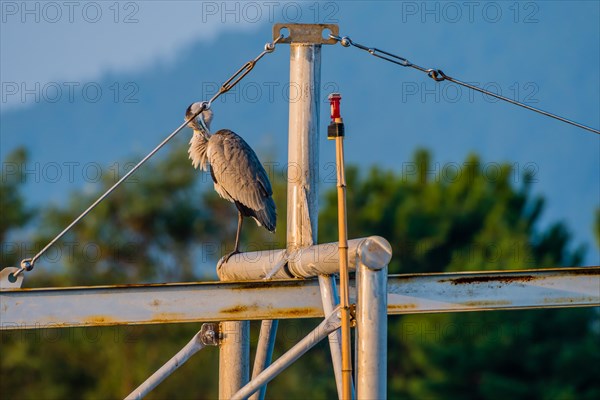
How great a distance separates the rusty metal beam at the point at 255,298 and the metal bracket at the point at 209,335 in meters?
1.19

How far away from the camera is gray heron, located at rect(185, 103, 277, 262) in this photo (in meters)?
13.0

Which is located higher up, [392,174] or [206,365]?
[392,174]

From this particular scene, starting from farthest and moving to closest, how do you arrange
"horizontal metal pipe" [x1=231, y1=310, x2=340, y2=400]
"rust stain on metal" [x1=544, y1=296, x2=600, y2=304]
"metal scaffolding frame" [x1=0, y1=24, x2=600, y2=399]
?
"rust stain on metal" [x1=544, y1=296, x2=600, y2=304] < "metal scaffolding frame" [x1=0, y1=24, x2=600, y2=399] < "horizontal metal pipe" [x1=231, y1=310, x2=340, y2=400]

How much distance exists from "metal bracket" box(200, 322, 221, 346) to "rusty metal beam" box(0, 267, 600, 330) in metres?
1.19

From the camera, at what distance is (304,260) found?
26.8 ft

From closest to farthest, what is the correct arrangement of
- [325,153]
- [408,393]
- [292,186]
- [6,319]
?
[6,319]
[292,186]
[408,393]
[325,153]

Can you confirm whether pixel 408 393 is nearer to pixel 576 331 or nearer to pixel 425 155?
pixel 576 331

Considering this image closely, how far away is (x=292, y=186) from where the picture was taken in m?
8.85

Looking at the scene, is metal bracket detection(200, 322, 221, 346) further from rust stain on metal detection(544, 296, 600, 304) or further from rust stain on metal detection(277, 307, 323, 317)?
rust stain on metal detection(544, 296, 600, 304)

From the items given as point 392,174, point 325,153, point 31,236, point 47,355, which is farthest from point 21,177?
point 325,153

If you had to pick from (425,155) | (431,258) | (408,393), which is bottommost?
(408,393)

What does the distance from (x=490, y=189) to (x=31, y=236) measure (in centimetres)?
1619

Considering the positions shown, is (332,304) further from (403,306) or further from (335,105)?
(335,105)

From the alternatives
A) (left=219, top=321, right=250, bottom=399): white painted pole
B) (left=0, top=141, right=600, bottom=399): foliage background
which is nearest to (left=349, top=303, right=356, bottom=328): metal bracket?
(left=219, top=321, right=250, bottom=399): white painted pole
